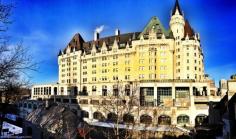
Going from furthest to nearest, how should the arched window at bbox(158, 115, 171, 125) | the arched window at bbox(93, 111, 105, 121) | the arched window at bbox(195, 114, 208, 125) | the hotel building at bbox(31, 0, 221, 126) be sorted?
the arched window at bbox(93, 111, 105, 121) < the hotel building at bbox(31, 0, 221, 126) < the arched window at bbox(195, 114, 208, 125) < the arched window at bbox(158, 115, 171, 125)

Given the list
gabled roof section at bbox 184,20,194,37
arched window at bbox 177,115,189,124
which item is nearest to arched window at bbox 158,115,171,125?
arched window at bbox 177,115,189,124

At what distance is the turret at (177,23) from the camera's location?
9249 cm

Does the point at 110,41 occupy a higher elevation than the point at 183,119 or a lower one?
higher

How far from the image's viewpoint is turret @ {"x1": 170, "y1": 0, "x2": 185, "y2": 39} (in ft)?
303

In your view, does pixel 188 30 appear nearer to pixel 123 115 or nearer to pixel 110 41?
pixel 110 41

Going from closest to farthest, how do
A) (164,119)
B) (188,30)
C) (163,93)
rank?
(164,119) < (163,93) < (188,30)

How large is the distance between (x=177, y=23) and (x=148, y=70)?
1998 cm

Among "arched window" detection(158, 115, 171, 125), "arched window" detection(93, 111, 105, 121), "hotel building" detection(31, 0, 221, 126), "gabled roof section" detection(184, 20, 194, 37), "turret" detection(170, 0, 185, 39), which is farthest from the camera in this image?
"gabled roof section" detection(184, 20, 194, 37)

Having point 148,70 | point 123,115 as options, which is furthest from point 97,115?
point 148,70

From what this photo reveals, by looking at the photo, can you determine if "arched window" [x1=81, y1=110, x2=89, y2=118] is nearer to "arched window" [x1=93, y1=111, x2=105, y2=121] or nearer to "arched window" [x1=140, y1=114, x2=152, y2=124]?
"arched window" [x1=93, y1=111, x2=105, y2=121]

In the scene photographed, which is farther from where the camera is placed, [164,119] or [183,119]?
[164,119]

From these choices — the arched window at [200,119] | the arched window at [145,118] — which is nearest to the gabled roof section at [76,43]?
the arched window at [145,118]

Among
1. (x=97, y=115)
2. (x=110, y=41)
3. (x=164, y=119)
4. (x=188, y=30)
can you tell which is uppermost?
(x=188, y=30)

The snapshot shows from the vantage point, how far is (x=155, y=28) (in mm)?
93312
